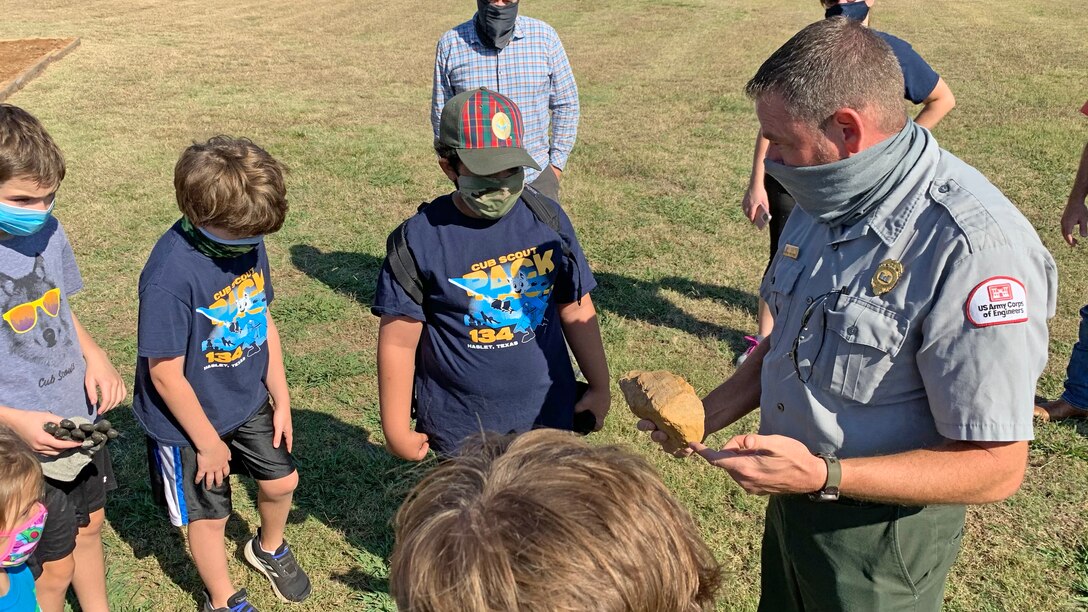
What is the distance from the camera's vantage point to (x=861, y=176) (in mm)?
1976

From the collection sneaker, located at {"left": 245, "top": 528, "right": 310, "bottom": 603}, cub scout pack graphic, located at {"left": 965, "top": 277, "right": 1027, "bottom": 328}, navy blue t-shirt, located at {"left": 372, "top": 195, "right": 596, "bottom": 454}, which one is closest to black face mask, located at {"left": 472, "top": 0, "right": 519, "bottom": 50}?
navy blue t-shirt, located at {"left": 372, "top": 195, "right": 596, "bottom": 454}

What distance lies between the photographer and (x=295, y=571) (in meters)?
3.64

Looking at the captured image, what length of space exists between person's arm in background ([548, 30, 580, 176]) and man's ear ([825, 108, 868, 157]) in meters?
3.23

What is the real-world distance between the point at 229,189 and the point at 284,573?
1.76m

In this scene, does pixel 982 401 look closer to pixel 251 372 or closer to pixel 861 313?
pixel 861 313

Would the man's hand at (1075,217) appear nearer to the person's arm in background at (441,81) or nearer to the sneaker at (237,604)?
the person's arm in background at (441,81)

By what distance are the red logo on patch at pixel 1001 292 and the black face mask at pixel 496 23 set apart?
3.70 m

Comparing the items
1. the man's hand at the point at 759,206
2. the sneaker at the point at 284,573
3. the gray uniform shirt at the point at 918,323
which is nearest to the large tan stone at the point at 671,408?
the gray uniform shirt at the point at 918,323

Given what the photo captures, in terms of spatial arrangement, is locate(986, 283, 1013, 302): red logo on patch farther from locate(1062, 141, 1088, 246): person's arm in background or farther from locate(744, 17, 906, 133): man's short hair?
locate(1062, 141, 1088, 246): person's arm in background

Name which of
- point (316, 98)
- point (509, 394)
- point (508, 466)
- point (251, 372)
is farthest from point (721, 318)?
point (316, 98)

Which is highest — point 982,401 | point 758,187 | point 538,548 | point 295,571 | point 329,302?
point 538,548

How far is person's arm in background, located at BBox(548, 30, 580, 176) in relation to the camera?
5.13 meters

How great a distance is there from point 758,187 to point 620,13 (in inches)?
637

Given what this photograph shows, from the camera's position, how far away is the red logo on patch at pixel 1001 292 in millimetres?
1746
